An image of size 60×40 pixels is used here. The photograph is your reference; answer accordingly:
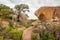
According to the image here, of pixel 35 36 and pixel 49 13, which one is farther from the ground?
pixel 49 13

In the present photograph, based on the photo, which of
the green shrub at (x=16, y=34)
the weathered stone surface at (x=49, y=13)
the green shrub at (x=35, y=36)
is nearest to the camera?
the green shrub at (x=35, y=36)

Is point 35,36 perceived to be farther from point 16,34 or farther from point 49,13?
point 49,13

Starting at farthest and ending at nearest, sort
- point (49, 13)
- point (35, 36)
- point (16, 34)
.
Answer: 1. point (49, 13)
2. point (16, 34)
3. point (35, 36)

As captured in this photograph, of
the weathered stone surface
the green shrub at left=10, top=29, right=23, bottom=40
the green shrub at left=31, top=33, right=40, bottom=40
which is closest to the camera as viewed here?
the green shrub at left=31, top=33, right=40, bottom=40

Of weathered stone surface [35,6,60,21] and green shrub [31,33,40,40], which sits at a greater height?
weathered stone surface [35,6,60,21]

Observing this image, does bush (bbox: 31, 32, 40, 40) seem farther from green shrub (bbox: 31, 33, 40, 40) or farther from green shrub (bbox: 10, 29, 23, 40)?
green shrub (bbox: 10, 29, 23, 40)

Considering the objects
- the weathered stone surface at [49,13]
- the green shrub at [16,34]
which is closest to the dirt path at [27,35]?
the green shrub at [16,34]

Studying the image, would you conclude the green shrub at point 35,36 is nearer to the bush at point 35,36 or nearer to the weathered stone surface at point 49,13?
the bush at point 35,36

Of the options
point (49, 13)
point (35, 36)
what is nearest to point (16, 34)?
point (35, 36)

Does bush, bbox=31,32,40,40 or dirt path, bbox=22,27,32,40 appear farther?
dirt path, bbox=22,27,32,40

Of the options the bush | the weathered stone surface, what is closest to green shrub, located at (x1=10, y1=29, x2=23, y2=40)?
the bush

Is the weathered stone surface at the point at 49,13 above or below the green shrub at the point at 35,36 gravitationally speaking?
above

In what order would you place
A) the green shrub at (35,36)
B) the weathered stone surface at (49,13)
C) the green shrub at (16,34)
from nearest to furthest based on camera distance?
the green shrub at (35,36) → the green shrub at (16,34) → the weathered stone surface at (49,13)

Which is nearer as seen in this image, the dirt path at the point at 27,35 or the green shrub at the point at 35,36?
the green shrub at the point at 35,36
